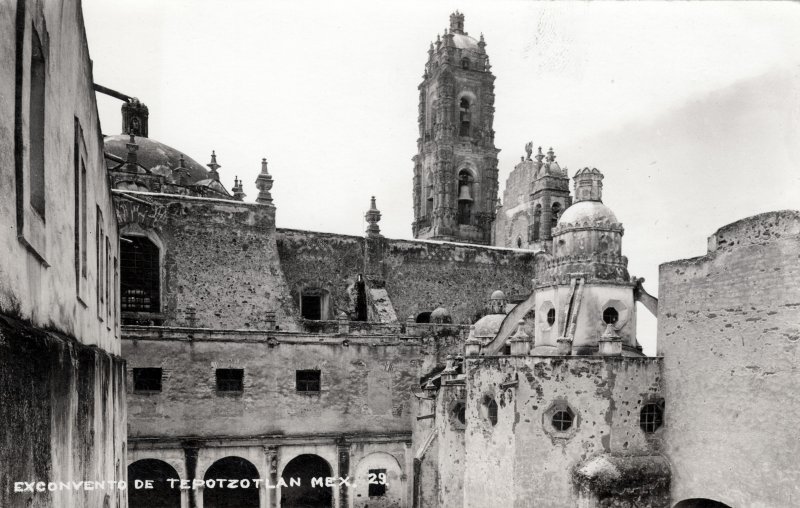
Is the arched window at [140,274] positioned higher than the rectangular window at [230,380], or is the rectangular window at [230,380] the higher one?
the arched window at [140,274]

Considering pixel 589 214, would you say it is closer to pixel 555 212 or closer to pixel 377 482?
pixel 377 482

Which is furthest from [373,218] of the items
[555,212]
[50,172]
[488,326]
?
[50,172]

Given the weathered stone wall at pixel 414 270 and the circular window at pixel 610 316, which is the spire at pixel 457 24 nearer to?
the weathered stone wall at pixel 414 270

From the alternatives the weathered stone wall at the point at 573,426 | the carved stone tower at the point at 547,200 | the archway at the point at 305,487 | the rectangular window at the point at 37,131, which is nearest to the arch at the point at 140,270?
the archway at the point at 305,487

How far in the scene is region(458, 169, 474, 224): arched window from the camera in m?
43.2

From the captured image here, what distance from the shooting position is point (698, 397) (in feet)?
49.1

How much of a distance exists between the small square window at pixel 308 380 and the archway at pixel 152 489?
17.2ft

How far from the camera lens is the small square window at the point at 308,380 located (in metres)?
22.8

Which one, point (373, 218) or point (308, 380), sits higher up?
point (373, 218)

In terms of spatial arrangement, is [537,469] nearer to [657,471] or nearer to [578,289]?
[657,471]

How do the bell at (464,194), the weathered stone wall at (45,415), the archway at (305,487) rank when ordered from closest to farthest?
1. the weathered stone wall at (45,415)
2. the archway at (305,487)
3. the bell at (464,194)

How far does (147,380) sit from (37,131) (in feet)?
60.8

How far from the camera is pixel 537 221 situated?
36812mm

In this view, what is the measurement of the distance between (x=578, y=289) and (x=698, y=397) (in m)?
4.66
